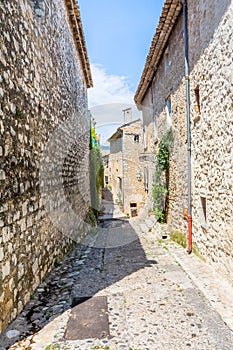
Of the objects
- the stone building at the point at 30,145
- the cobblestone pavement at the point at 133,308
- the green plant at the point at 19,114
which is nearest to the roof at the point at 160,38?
the stone building at the point at 30,145

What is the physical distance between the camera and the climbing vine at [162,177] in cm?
809

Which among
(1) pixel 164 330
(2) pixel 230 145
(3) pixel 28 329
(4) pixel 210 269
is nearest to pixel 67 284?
(3) pixel 28 329

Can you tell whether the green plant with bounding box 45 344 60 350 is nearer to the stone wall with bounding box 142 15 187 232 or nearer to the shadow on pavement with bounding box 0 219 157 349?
the shadow on pavement with bounding box 0 219 157 349

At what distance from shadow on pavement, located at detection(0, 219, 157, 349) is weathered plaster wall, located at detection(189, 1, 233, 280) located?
1377 millimetres

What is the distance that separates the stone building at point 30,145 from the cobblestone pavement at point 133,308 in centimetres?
25

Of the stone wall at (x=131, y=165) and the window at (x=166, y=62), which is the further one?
the stone wall at (x=131, y=165)

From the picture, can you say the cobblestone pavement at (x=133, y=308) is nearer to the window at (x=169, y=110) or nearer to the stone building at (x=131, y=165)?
the window at (x=169, y=110)

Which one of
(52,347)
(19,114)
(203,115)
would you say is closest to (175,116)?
(203,115)

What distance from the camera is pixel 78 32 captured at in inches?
314

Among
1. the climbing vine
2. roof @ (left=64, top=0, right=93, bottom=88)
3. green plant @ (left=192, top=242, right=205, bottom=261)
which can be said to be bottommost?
green plant @ (left=192, top=242, right=205, bottom=261)

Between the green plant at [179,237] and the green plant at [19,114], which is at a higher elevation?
the green plant at [19,114]

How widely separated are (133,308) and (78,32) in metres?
7.57

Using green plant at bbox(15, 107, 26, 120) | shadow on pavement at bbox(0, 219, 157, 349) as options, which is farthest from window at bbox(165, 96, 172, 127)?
green plant at bbox(15, 107, 26, 120)

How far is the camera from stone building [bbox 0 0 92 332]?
9.42 feet
